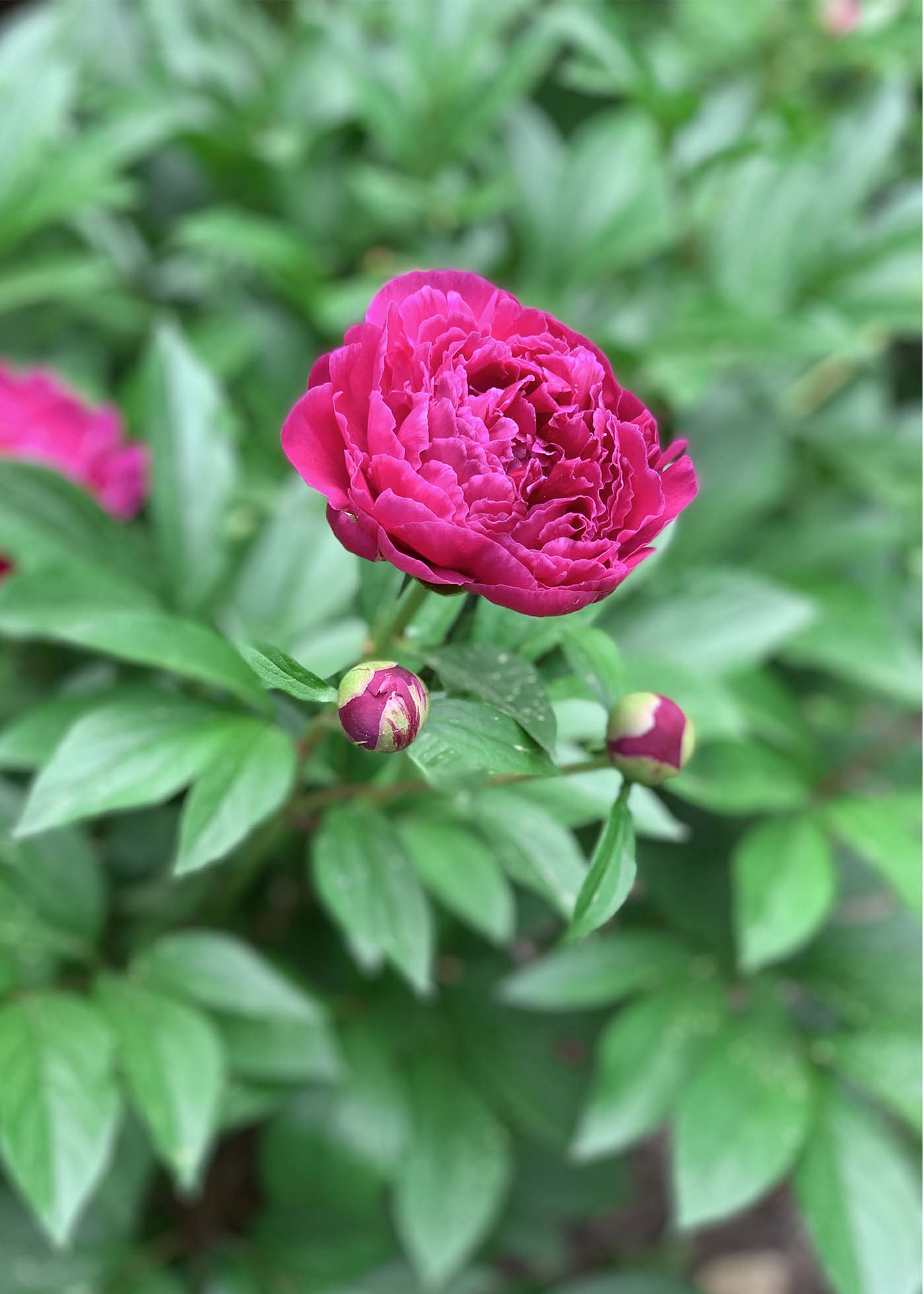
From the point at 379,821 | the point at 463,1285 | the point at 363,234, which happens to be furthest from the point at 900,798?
the point at 363,234

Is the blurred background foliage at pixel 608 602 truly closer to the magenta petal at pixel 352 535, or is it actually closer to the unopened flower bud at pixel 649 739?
the unopened flower bud at pixel 649 739

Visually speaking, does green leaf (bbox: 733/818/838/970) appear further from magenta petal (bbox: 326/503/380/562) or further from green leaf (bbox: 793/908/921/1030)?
magenta petal (bbox: 326/503/380/562)

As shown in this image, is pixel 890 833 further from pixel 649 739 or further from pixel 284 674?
pixel 284 674

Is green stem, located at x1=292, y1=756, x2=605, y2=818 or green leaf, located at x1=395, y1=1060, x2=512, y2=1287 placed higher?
green stem, located at x1=292, y1=756, x2=605, y2=818

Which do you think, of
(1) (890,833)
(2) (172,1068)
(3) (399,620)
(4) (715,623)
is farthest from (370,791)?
(1) (890,833)

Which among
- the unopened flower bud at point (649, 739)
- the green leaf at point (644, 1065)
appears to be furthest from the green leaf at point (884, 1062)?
the unopened flower bud at point (649, 739)

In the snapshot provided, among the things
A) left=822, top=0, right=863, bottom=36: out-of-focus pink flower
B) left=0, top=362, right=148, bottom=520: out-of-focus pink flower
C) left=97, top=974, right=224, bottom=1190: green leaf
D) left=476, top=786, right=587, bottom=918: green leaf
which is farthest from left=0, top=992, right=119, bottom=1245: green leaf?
left=822, top=0, right=863, bottom=36: out-of-focus pink flower
